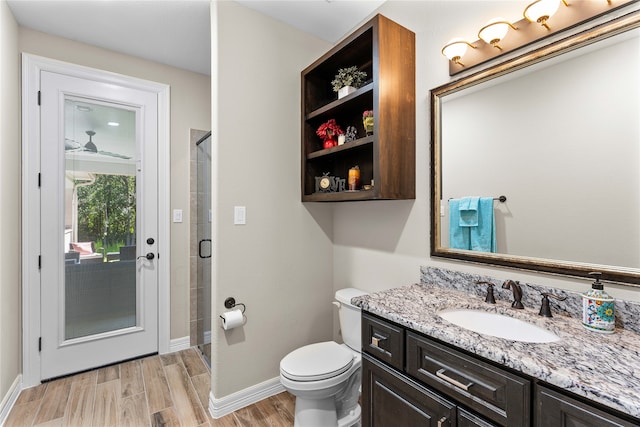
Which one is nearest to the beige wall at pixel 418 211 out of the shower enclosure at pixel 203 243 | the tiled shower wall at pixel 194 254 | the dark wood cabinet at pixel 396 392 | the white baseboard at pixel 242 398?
the dark wood cabinet at pixel 396 392

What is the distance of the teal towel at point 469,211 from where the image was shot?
4.85ft

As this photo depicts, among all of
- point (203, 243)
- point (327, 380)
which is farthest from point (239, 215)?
point (327, 380)

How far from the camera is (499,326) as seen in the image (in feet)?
4.02

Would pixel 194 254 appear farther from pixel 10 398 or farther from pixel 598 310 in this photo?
pixel 598 310

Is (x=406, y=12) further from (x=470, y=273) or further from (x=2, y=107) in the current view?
(x=2, y=107)

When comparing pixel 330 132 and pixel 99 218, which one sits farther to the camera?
pixel 99 218

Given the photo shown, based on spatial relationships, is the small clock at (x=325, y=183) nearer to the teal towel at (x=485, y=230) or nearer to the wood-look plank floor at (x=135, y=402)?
the teal towel at (x=485, y=230)

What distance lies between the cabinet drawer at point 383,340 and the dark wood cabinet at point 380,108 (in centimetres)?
64

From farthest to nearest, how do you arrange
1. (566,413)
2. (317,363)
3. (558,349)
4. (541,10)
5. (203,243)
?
(203,243), (317,363), (541,10), (558,349), (566,413)

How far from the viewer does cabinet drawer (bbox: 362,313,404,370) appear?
118 cm

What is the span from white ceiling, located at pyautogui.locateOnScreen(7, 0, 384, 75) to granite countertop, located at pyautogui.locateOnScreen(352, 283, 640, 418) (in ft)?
6.26

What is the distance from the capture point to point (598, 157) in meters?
1.11

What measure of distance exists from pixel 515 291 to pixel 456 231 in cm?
39

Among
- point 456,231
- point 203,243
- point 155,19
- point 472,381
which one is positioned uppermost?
point 155,19
